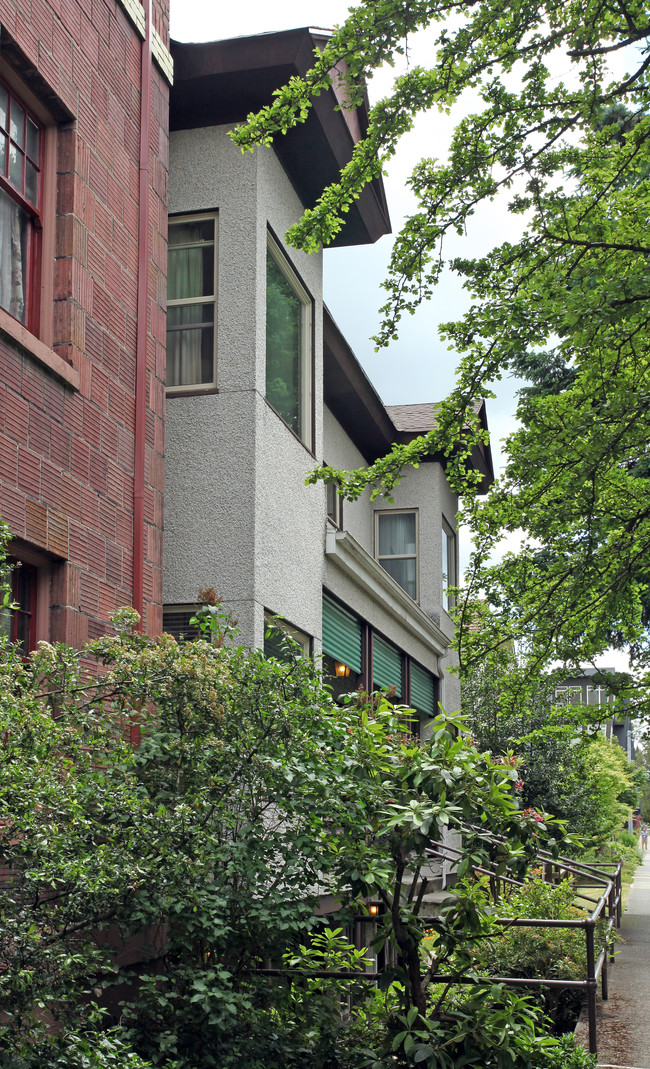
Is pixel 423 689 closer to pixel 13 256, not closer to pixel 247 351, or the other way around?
pixel 247 351

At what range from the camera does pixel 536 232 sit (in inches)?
337

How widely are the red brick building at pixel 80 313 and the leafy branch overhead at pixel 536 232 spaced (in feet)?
3.47

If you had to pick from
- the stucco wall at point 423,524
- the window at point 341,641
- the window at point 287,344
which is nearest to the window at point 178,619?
the window at point 287,344

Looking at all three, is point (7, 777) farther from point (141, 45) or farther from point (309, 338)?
point (309, 338)

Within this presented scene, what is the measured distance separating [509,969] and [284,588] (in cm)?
385

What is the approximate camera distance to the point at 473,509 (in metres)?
10.8

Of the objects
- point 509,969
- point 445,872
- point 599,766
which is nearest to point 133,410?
point 509,969

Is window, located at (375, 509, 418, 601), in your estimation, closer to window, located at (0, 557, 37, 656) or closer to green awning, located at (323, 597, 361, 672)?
green awning, located at (323, 597, 361, 672)

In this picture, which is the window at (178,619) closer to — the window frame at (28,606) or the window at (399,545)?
the window frame at (28,606)

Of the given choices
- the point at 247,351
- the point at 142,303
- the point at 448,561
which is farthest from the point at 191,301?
the point at 448,561

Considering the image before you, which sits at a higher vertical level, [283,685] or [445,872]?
[283,685]

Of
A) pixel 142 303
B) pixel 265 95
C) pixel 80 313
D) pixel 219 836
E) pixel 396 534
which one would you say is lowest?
pixel 219 836

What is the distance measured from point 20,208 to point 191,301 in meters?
3.50

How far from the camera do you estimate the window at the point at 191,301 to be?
10.3 meters
